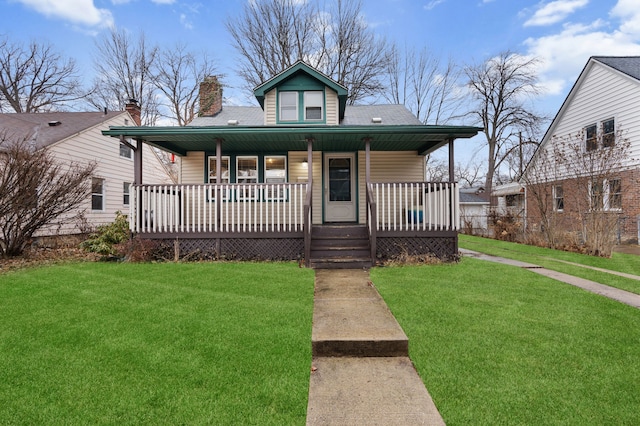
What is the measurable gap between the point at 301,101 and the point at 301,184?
382cm

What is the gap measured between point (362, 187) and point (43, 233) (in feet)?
34.5

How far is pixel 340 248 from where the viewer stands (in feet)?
24.5

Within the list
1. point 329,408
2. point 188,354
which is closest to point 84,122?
point 188,354

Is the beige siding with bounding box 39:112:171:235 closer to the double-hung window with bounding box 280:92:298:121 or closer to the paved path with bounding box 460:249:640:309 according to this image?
the double-hung window with bounding box 280:92:298:121

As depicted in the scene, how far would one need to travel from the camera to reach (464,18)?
16.2 metres

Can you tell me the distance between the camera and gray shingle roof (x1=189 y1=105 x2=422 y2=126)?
10.6 m

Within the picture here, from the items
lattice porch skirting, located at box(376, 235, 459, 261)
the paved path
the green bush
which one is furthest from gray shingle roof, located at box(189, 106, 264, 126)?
the paved path

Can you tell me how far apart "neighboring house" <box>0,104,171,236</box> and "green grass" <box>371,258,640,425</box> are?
11.4 metres

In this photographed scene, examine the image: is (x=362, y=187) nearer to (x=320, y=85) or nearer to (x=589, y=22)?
(x=320, y=85)

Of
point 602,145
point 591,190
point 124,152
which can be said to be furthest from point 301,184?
point 124,152

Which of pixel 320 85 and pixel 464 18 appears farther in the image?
pixel 464 18

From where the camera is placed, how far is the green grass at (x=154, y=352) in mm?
2193

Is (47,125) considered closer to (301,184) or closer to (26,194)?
(26,194)

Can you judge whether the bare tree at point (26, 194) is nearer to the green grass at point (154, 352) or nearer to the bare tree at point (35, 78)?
the green grass at point (154, 352)
